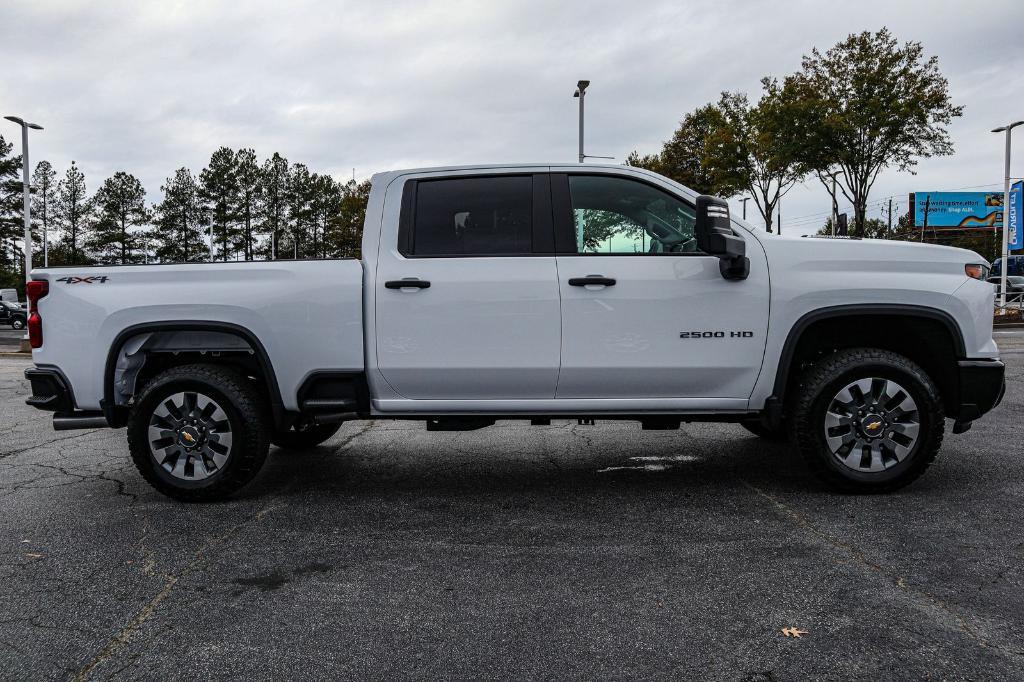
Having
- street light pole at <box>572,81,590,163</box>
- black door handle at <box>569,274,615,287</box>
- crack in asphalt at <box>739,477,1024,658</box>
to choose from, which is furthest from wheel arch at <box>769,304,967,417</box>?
street light pole at <box>572,81,590,163</box>

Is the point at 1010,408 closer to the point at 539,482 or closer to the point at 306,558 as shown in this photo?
the point at 539,482

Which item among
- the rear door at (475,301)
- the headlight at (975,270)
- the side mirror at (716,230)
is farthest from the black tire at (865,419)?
the rear door at (475,301)

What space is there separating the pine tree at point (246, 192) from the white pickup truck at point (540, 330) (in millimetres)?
66661

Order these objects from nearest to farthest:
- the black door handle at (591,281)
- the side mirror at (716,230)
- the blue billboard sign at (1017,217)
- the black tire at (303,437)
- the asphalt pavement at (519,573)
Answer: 1. the asphalt pavement at (519,573)
2. the side mirror at (716,230)
3. the black door handle at (591,281)
4. the black tire at (303,437)
5. the blue billboard sign at (1017,217)

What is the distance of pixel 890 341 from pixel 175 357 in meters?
4.59

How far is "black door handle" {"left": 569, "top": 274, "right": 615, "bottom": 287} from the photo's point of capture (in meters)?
4.48

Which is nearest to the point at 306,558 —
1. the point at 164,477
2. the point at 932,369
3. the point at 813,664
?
the point at 164,477

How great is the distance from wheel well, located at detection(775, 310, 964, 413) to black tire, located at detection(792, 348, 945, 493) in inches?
7.6

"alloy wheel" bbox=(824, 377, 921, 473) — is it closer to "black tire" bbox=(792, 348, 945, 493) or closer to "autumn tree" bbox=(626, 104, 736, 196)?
"black tire" bbox=(792, 348, 945, 493)

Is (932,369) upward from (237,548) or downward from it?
upward

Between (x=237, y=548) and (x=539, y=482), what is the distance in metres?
2.06

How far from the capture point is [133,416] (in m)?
4.62

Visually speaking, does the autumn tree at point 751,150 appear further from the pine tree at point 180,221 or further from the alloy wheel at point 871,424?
the pine tree at point 180,221

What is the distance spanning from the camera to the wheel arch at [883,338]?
14.9 ft
